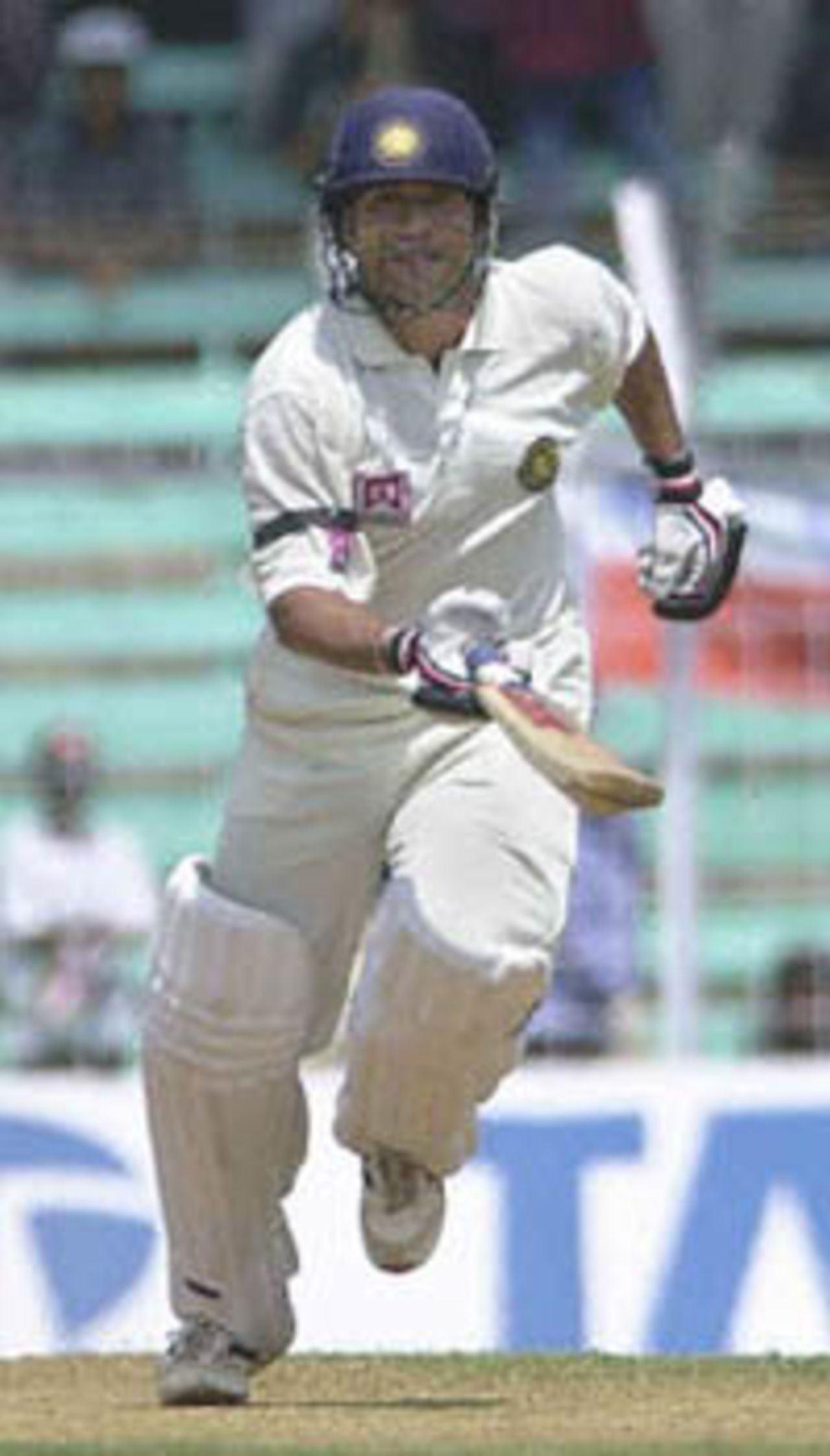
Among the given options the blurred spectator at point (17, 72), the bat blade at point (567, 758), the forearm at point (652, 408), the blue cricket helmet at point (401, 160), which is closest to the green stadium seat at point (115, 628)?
the blurred spectator at point (17, 72)

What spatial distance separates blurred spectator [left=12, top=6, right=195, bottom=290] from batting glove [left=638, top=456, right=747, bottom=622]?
8.37 m

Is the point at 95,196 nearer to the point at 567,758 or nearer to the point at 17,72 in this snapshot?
the point at 17,72

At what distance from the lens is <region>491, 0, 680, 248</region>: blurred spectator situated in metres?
17.1

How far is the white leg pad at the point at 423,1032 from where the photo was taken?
26.3ft

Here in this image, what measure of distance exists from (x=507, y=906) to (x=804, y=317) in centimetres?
909

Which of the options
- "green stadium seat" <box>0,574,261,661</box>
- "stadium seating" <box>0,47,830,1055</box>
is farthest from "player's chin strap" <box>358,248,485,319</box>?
"green stadium seat" <box>0,574,261,661</box>

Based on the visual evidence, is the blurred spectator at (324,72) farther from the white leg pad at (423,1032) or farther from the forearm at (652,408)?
the white leg pad at (423,1032)

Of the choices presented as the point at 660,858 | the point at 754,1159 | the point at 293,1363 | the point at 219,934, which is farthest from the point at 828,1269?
the point at 219,934

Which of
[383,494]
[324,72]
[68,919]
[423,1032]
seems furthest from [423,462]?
[324,72]

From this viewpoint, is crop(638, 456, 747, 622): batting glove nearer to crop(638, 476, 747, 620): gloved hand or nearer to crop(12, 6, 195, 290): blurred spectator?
crop(638, 476, 747, 620): gloved hand

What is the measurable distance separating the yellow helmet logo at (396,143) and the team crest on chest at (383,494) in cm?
49

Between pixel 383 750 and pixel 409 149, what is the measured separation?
0.98 metres

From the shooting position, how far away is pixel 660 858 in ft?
40.0

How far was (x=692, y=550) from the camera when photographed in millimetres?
8633
